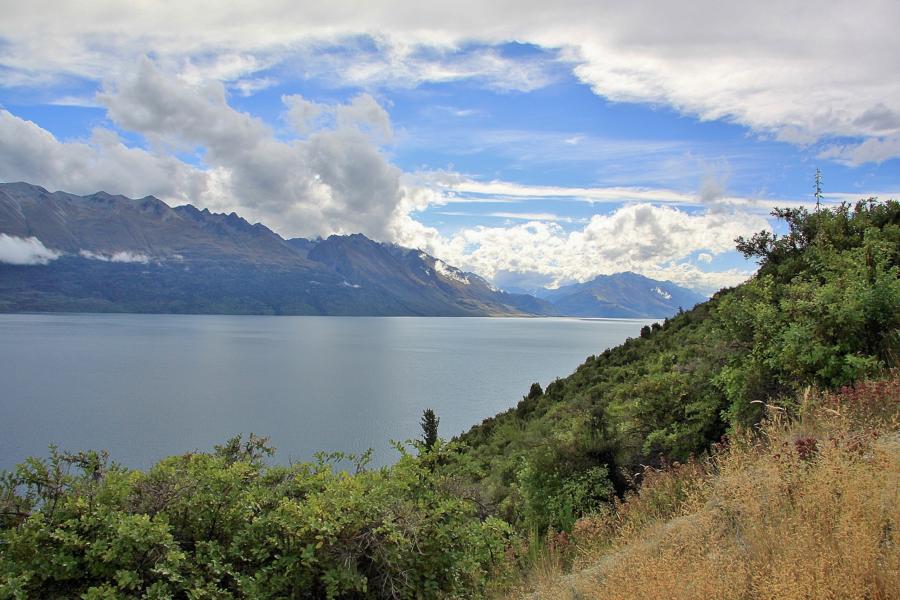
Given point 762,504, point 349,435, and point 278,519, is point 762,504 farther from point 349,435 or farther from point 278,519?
point 349,435

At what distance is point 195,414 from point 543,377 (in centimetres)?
5564

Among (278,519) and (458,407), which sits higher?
(278,519)

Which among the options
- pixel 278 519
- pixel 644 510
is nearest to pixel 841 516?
pixel 644 510

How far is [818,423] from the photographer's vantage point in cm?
734

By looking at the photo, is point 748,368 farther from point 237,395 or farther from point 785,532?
point 237,395

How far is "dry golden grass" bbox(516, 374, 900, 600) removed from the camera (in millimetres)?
4066

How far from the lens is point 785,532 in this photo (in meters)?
4.72

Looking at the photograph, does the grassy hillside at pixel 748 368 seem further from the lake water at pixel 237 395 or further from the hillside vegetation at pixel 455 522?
the lake water at pixel 237 395

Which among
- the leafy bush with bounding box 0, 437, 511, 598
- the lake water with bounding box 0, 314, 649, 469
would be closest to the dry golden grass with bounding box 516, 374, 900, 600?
the leafy bush with bounding box 0, 437, 511, 598

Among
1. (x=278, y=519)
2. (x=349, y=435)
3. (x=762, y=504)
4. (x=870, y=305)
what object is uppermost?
(x=870, y=305)

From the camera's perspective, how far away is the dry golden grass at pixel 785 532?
4.07 meters

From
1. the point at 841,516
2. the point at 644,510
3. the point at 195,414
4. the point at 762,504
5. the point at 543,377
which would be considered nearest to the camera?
the point at 841,516

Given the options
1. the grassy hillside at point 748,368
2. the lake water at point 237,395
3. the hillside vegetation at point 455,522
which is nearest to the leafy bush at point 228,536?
the hillside vegetation at point 455,522

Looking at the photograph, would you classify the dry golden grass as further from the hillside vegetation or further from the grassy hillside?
the grassy hillside
